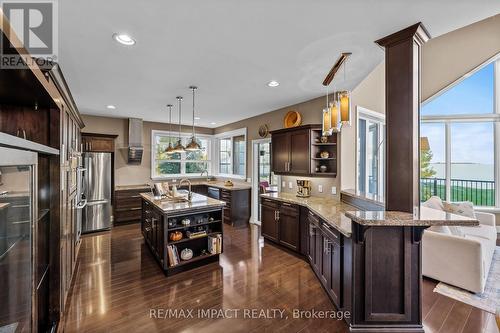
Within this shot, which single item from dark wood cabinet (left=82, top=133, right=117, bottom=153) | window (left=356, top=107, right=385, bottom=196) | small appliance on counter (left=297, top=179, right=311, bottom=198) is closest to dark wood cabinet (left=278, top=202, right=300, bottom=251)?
small appliance on counter (left=297, top=179, right=311, bottom=198)

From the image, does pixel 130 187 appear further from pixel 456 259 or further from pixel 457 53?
pixel 457 53

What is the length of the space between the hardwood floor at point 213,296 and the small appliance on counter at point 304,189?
1.09 m

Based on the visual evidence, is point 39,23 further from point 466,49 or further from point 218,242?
point 466,49

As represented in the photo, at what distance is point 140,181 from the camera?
6129 mm

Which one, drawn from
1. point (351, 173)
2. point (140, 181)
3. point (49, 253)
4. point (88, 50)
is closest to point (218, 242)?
point (49, 253)

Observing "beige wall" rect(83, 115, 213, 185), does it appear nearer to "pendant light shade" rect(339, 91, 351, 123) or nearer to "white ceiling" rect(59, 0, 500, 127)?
"white ceiling" rect(59, 0, 500, 127)

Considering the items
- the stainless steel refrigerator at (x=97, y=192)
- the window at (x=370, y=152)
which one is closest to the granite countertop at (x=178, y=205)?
the stainless steel refrigerator at (x=97, y=192)

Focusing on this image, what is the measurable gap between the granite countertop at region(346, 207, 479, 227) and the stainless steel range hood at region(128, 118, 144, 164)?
18.0 feet

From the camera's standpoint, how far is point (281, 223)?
3.99 metres

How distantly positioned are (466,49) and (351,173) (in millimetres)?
3482

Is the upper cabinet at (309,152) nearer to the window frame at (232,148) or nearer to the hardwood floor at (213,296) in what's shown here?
the hardwood floor at (213,296)

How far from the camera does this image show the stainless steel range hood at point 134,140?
5754mm

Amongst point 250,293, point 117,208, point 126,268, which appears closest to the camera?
point 250,293

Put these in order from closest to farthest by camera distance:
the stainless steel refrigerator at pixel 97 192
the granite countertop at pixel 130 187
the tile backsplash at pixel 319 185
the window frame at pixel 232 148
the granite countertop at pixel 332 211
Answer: the granite countertop at pixel 332 211, the tile backsplash at pixel 319 185, the stainless steel refrigerator at pixel 97 192, the granite countertop at pixel 130 187, the window frame at pixel 232 148
